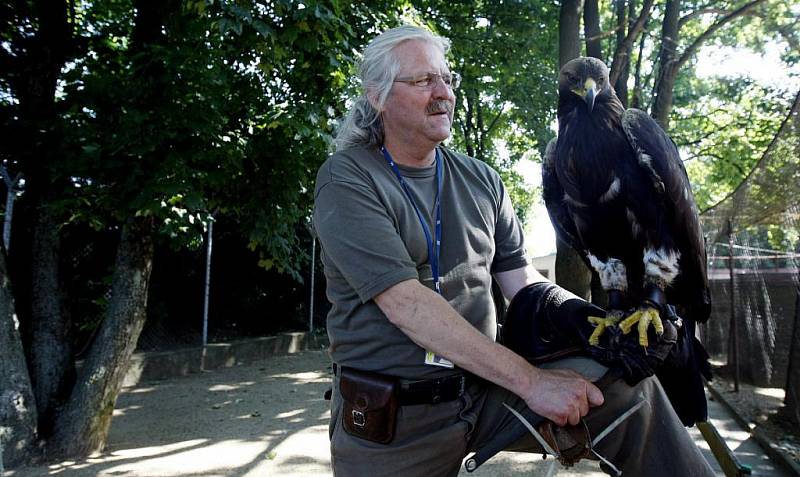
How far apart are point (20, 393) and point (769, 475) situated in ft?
19.2

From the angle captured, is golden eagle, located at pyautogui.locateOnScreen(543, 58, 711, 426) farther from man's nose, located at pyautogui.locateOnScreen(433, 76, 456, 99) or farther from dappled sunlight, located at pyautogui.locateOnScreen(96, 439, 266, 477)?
dappled sunlight, located at pyautogui.locateOnScreen(96, 439, 266, 477)

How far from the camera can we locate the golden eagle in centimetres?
222

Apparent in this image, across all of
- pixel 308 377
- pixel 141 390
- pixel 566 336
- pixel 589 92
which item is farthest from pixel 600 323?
pixel 308 377

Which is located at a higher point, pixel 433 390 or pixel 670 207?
pixel 670 207

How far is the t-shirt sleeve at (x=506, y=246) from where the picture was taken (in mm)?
2414

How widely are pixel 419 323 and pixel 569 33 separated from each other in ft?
14.6

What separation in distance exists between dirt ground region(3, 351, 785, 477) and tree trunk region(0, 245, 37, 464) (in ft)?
0.58

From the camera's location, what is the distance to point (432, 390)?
1.98 meters

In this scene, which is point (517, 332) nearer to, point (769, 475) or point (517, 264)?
point (517, 264)

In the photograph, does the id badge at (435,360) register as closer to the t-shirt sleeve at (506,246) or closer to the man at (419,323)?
the man at (419,323)

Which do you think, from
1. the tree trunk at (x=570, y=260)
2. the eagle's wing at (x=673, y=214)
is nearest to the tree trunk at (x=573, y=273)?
the tree trunk at (x=570, y=260)

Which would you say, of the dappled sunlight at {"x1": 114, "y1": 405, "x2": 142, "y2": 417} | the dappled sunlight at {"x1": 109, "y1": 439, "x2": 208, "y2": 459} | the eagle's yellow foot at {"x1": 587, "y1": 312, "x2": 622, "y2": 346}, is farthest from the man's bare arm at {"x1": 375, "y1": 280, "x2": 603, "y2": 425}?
the dappled sunlight at {"x1": 114, "y1": 405, "x2": 142, "y2": 417}

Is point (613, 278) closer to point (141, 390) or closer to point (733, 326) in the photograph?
point (733, 326)

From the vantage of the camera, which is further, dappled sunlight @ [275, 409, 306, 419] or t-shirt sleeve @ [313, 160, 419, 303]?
dappled sunlight @ [275, 409, 306, 419]
